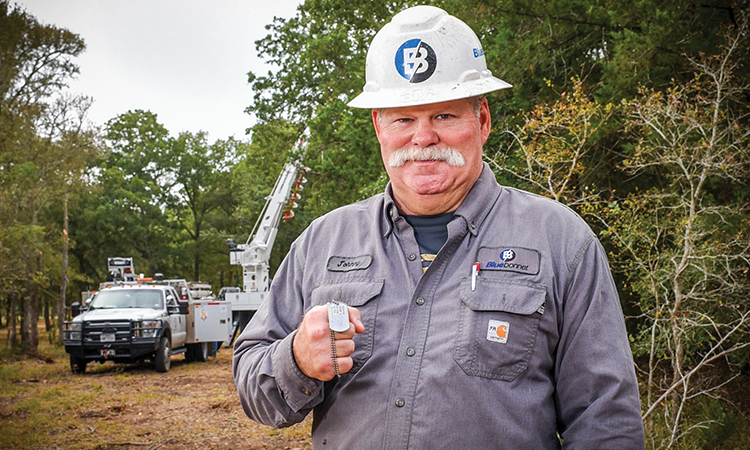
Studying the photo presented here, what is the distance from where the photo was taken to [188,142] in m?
49.6

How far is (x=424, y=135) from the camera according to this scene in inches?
101

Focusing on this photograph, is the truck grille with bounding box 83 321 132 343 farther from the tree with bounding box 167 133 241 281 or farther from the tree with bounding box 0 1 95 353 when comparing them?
the tree with bounding box 167 133 241 281

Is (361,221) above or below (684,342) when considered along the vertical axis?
above

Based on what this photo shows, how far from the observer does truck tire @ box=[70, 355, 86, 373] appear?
54.0 ft

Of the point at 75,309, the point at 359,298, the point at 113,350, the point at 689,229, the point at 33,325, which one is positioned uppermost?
the point at 689,229

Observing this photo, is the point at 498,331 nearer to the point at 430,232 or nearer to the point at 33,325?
the point at 430,232

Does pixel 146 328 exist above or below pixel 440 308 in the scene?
below

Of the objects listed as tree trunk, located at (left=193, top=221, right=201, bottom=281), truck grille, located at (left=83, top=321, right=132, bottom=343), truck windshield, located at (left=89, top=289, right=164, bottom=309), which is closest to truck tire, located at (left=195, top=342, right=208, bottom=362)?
truck windshield, located at (left=89, top=289, right=164, bottom=309)

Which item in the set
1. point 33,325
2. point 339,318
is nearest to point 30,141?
point 33,325

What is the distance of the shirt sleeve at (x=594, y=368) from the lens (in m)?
2.14

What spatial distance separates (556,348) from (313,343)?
76 cm

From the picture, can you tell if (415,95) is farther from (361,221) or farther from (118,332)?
(118,332)

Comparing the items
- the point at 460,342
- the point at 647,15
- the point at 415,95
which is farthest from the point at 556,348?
the point at 647,15

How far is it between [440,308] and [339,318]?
1.15 feet
